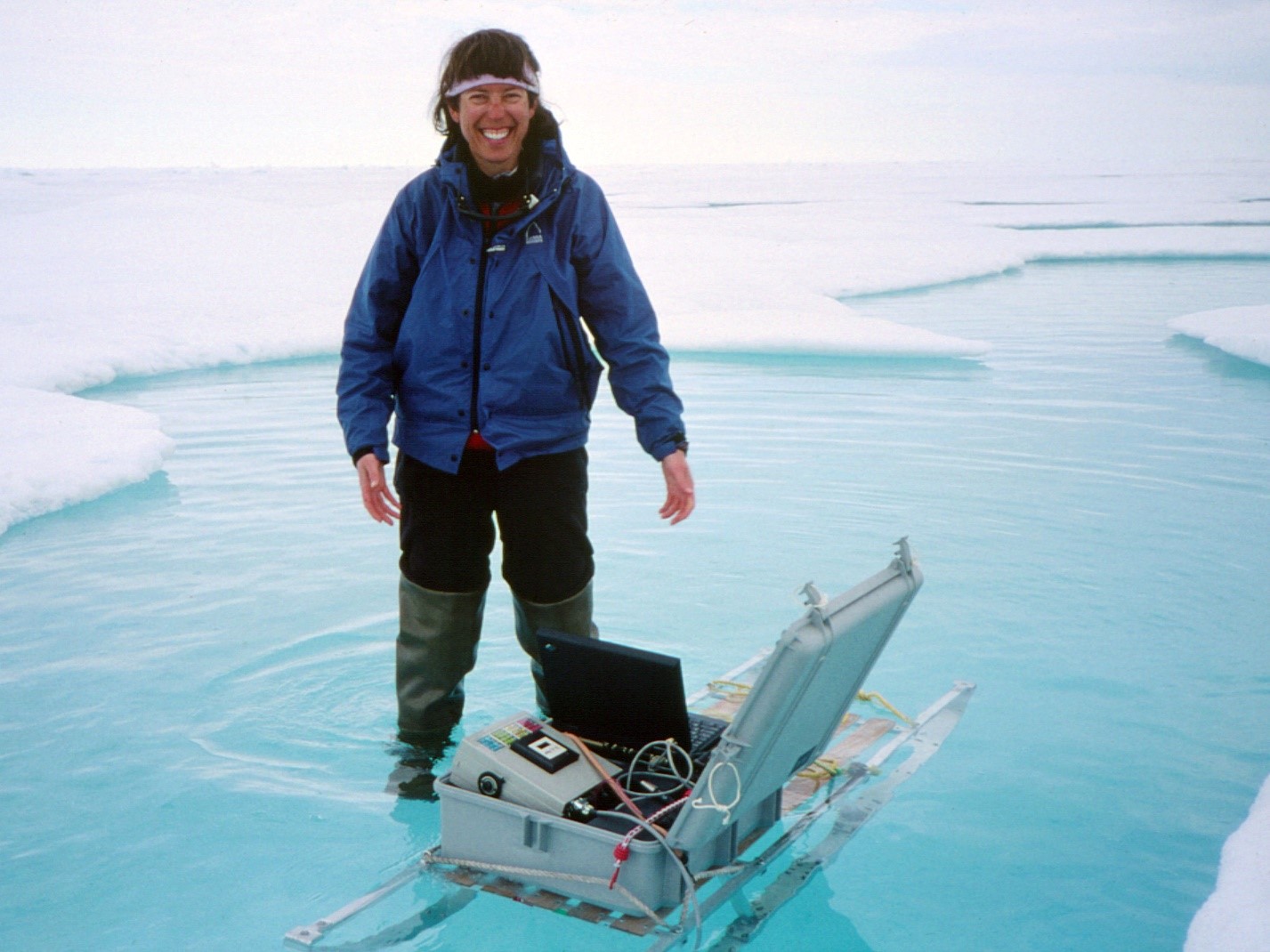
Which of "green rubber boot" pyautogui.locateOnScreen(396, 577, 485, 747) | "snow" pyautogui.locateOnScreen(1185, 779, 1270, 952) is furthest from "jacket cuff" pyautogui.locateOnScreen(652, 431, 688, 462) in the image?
"snow" pyautogui.locateOnScreen(1185, 779, 1270, 952)

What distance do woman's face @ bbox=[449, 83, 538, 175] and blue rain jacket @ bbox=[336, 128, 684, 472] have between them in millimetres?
57

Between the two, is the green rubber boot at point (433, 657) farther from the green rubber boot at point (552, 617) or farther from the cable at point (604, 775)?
the cable at point (604, 775)

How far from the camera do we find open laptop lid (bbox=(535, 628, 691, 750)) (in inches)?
71.5

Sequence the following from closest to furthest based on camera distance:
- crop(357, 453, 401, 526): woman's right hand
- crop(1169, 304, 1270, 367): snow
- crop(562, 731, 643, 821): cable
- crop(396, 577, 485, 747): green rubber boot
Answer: crop(562, 731, 643, 821): cable, crop(357, 453, 401, 526): woman's right hand, crop(396, 577, 485, 747): green rubber boot, crop(1169, 304, 1270, 367): snow

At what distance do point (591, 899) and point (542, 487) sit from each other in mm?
735

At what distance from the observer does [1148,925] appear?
1864 millimetres

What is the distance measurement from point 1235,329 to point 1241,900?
7379 millimetres

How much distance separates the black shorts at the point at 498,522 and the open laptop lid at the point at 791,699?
61cm

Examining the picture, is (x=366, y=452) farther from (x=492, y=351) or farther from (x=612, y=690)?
(x=612, y=690)

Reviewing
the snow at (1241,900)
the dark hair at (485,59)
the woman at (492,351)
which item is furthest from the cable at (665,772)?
the dark hair at (485,59)

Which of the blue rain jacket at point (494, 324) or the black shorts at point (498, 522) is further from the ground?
the blue rain jacket at point (494, 324)

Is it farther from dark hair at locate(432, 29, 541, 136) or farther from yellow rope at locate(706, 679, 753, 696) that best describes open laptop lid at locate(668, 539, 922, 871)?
dark hair at locate(432, 29, 541, 136)

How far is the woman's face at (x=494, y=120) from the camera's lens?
6.55 ft

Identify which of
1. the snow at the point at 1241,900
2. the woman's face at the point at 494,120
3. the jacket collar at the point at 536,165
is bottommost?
the snow at the point at 1241,900
